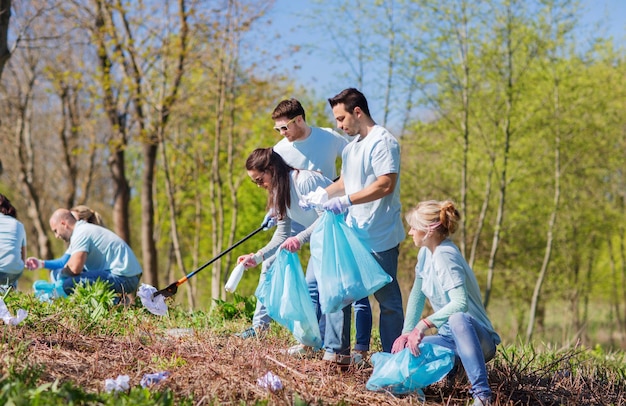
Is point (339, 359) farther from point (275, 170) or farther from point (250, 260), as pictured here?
point (275, 170)

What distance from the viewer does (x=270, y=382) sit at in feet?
11.6

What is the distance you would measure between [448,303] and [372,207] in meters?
0.70

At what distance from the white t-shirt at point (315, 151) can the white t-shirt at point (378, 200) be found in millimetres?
757

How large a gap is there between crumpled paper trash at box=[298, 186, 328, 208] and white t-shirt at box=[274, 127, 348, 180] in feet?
1.90

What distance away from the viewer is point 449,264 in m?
3.81

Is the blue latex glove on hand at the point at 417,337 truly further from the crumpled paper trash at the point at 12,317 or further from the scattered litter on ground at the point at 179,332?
the crumpled paper trash at the point at 12,317

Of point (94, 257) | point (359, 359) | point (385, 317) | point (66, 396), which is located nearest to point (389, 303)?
point (385, 317)

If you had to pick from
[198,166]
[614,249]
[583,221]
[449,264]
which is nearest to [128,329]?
[449,264]

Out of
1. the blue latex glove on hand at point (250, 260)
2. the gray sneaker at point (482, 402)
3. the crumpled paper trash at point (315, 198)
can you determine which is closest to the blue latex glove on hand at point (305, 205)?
the crumpled paper trash at point (315, 198)

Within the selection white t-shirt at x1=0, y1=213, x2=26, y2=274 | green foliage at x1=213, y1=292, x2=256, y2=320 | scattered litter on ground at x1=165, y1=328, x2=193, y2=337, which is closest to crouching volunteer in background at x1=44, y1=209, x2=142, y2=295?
white t-shirt at x1=0, y1=213, x2=26, y2=274

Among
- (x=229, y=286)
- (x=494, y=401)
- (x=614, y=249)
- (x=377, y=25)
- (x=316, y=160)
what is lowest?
(x=614, y=249)

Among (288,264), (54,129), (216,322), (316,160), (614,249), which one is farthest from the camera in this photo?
(54,129)

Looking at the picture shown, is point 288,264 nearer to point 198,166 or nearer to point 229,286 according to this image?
point 229,286

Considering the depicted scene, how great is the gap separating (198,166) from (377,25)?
6.55 meters
